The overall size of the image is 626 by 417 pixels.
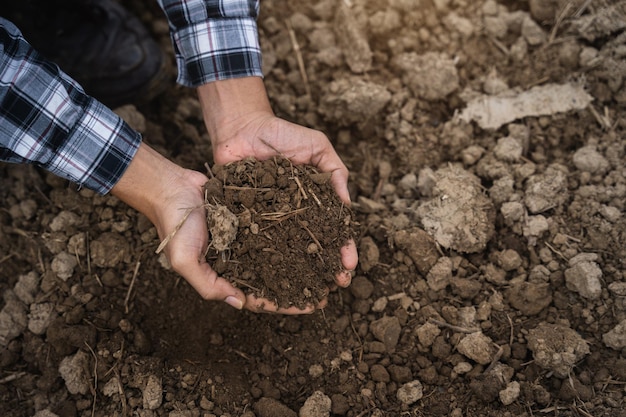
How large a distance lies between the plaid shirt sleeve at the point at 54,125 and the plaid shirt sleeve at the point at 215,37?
0.42 m

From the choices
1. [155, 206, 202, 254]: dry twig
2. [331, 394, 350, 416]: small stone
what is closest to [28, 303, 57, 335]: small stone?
[155, 206, 202, 254]: dry twig

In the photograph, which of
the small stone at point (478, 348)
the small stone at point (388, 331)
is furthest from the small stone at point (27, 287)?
the small stone at point (478, 348)

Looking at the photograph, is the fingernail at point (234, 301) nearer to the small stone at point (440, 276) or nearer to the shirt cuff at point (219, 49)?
the small stone at point (440, 276)

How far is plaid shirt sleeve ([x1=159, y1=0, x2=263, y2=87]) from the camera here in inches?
80.4

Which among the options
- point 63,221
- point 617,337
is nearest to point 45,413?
point 63,221

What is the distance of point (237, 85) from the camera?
213cm

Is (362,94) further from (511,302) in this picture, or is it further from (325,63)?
(511,302)

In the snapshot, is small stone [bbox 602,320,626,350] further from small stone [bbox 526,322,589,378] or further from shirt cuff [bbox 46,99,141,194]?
shirt cuff [bbox 46,99,141,194]

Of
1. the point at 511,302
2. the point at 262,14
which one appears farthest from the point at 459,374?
the point at 262,14

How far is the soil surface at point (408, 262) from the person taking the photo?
1.92 meters

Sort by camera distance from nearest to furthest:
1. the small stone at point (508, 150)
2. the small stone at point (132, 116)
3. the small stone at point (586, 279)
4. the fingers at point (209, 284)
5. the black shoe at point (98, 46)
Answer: the fingers at point (209, 284) → the small stone at point (586, 279) → the small stone at point (508, 150) → the small stone at point (132, 116) → the black shoe at point (98, 46)

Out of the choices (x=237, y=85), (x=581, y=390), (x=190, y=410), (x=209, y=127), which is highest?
(x=237, y=85)

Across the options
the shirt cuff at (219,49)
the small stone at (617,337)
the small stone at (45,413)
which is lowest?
the small stone at (45,413)

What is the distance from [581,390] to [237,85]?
1729 millimetres
